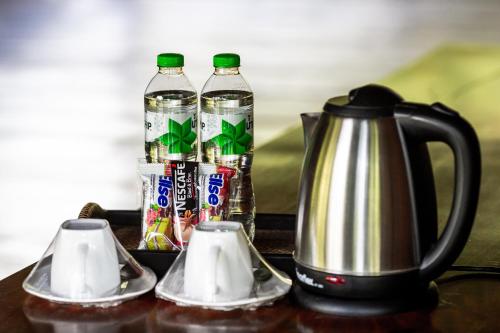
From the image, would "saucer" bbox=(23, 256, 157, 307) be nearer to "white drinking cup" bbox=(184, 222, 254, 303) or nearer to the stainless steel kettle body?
"white drinking cup" bbox=(184, 222, 254, 303)

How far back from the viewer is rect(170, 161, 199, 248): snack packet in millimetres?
1460

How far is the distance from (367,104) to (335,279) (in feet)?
0.76

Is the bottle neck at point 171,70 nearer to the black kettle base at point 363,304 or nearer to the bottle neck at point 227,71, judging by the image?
the bottle neck at point 227,71

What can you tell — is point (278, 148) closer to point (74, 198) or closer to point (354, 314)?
point (74, 198)

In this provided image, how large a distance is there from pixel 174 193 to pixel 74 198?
1750mm

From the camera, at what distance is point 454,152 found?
1.25 meters

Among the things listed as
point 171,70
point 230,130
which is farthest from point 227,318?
point 171,70

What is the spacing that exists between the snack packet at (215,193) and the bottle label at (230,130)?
59 mm

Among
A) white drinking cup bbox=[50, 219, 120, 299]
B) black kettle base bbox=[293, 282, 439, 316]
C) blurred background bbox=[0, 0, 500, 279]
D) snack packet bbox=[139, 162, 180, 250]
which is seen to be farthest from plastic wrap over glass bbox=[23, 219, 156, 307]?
blurred background bbox=[0, 0, 500, 279]

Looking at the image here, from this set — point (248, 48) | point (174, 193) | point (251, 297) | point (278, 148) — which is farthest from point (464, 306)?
point (248, 48)

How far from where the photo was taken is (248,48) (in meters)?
3.29

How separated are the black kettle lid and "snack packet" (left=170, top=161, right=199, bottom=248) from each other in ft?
0.88

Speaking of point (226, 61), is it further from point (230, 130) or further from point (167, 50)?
point (167, 50)

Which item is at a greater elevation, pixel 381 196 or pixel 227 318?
pixel 381 196
